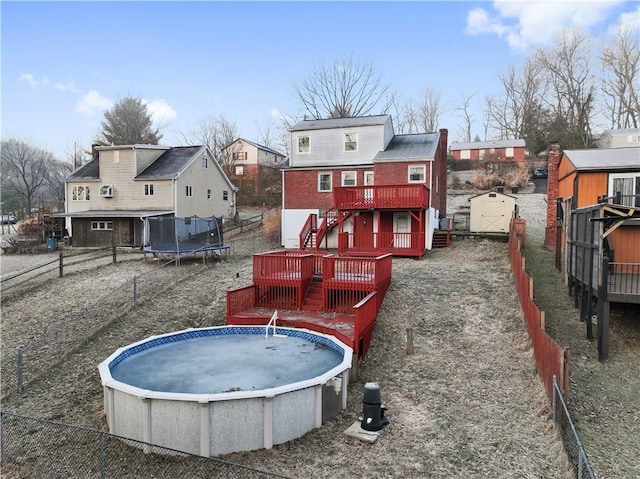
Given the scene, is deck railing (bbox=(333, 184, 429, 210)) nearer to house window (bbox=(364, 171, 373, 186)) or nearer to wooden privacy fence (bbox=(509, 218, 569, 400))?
house window (bbox=(364, 171, 373, 186))

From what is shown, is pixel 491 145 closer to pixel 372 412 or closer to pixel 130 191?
pixel 130 191

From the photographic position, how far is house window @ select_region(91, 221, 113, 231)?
3186cm

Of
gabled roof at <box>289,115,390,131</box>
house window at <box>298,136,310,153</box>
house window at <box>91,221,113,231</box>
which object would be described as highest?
gabled roof at <box>289,115,390,131</box>

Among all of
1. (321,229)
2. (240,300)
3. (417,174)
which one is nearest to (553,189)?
(417,174)

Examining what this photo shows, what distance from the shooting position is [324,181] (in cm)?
2841

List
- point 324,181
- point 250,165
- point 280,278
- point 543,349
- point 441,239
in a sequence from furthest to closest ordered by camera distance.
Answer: point 250,165 < point 324,181 < point 441,239 < point 280,278 < point 543,349

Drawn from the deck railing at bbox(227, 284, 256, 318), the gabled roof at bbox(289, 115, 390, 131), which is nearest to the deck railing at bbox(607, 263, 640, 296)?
the deck railing at bbox(227, 284, 256, 318)

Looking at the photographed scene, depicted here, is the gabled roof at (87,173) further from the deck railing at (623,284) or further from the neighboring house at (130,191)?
the deck railing at (623,284)

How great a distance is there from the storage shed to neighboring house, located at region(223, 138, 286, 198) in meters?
26.7

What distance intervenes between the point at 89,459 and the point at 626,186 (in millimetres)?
18394

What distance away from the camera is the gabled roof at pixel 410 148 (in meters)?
25.7

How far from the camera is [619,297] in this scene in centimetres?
1134

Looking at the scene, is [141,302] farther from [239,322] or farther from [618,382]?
[618,382]

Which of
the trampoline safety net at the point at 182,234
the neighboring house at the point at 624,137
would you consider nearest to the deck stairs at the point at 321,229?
the trampoline safety net at the point at 182,234
